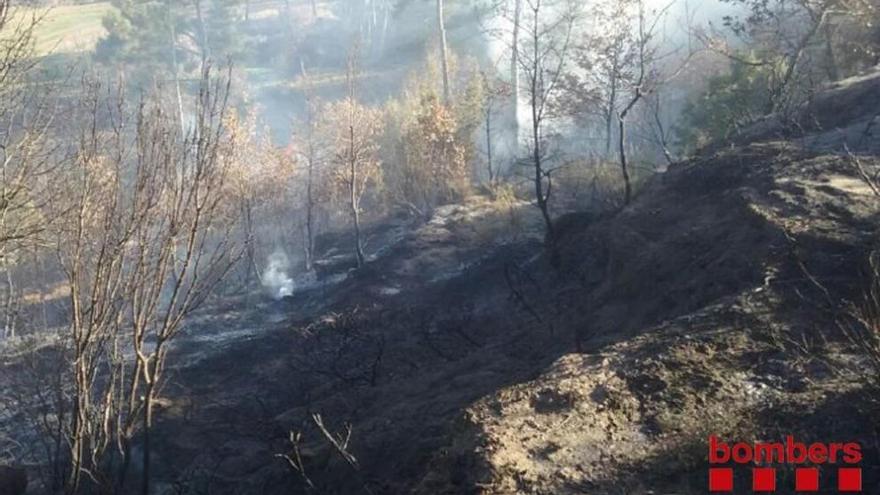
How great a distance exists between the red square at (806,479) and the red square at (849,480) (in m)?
0.12

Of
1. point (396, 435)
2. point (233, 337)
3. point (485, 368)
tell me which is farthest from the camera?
point (233, 337)

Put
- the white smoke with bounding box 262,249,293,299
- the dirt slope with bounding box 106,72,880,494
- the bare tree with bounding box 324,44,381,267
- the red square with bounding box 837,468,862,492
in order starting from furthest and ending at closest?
the white smoke with bounding box 262,249,293,299, the bare tree with bounding box 324,44,381,267, the dirt slope with bounding box 106,72,880,494, the red square with bounding box 837,468,862,492

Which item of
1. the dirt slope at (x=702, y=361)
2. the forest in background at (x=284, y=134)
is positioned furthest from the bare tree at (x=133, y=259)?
the dirt slope at (x=702, y=361)

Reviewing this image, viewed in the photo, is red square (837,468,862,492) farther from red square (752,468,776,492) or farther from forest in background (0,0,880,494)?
forest in background (0,0,880,494)

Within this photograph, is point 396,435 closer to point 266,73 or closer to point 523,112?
point 523,112

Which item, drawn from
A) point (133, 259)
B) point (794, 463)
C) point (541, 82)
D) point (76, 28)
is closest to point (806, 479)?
point (794, 463)

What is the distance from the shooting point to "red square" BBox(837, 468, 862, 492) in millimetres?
4250

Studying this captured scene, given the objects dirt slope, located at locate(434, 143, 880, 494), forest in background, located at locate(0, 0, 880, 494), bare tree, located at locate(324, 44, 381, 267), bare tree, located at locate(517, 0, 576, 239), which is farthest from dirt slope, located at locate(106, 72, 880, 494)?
bare tree, located at locate(324, 44, 381, 267)

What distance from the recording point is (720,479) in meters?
4.45

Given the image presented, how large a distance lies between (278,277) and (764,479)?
88.5 feet

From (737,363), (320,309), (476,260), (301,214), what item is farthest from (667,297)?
(301,214)

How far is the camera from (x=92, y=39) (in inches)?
2176

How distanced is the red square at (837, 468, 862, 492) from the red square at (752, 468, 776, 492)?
0.35 m

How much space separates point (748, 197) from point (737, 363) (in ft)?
13.3
